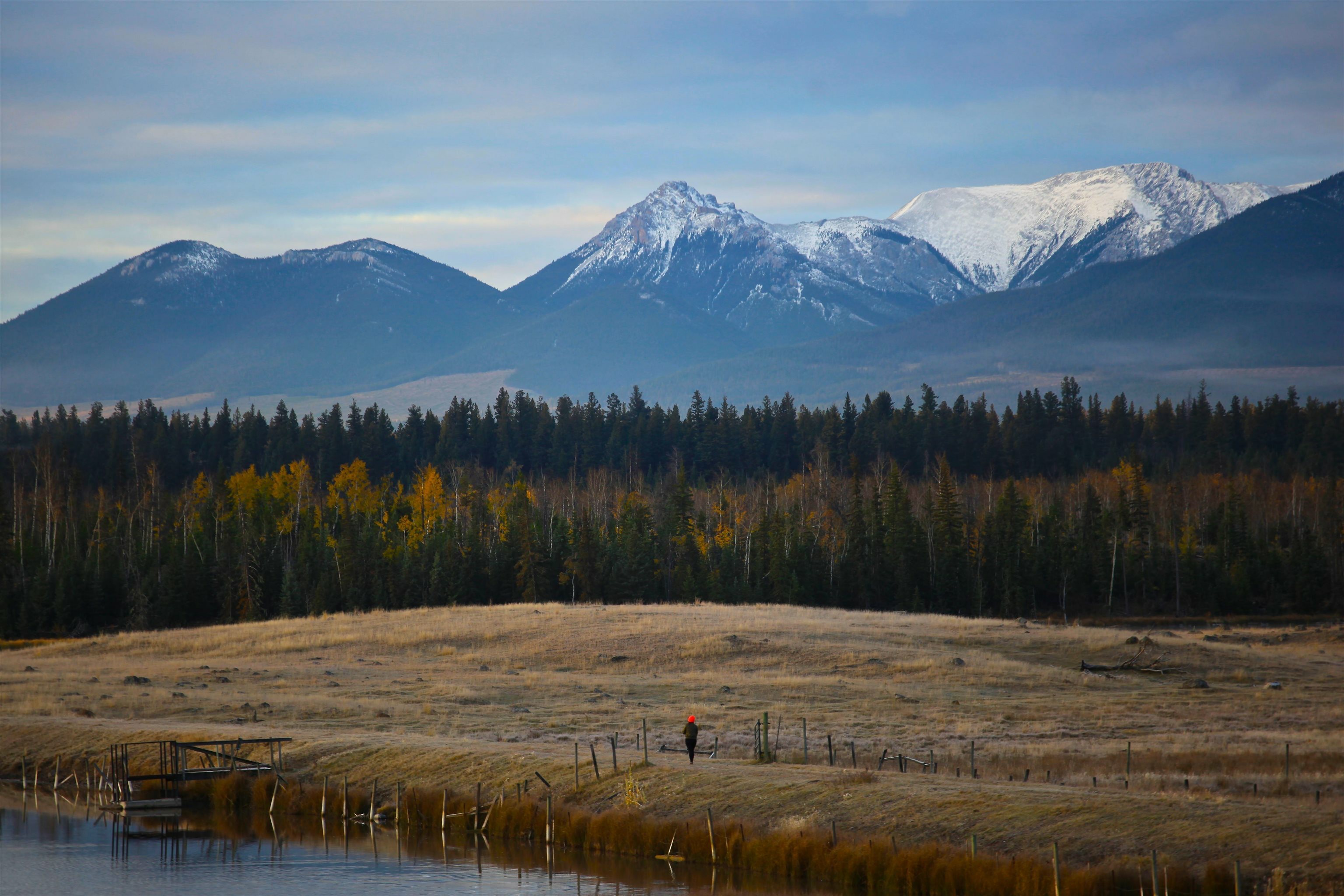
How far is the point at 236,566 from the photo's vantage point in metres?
94.1

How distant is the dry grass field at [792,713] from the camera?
1061 inches

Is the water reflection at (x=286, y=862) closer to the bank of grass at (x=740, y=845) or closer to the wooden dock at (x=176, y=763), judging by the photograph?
the bank of grass at (x=740, y=845)

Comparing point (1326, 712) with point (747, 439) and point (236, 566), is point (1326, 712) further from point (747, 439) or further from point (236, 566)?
point (747, 439)

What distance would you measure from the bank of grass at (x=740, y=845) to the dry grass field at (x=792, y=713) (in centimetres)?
65

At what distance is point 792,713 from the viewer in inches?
1698

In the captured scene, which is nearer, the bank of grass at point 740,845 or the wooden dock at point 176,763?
the bank of grass at point 740,845

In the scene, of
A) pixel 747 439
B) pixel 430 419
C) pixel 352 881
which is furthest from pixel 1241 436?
pixel 352 881

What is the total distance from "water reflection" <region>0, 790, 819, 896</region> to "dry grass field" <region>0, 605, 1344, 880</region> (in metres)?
1.90

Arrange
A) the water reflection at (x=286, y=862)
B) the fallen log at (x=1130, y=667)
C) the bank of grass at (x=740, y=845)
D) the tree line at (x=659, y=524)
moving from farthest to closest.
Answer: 1. the tree line at (x=659, y=524)
2. the fallen log at (x=1130, y=667)
3. the water reflection at (x=286, y=862)
4. the bank of grass at (x=740, y=845)

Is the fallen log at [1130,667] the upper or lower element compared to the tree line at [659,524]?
lower

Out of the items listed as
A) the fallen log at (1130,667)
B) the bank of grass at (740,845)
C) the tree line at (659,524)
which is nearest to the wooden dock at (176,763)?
the bank of grass at (740,845)

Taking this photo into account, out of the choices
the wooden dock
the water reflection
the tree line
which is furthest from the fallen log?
the tree line

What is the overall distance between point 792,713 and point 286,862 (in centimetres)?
1840

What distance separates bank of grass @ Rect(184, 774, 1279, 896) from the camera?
23.3 m
